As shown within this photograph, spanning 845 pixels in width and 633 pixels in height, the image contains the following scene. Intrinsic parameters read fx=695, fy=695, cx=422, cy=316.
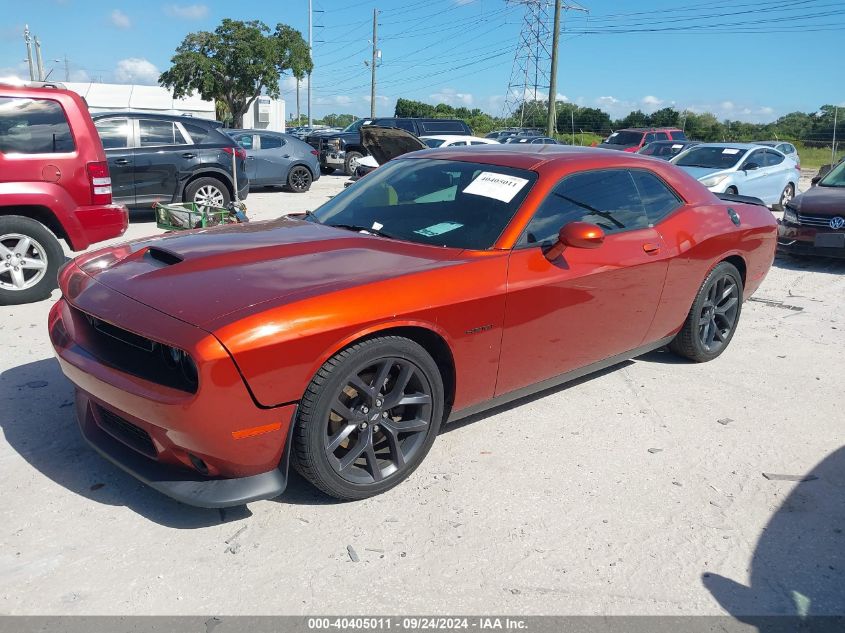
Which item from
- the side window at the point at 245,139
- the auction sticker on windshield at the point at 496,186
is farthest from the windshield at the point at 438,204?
the side window at the point at 245,139

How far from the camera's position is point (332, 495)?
3041 millimetres

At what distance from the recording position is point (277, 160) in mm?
15422

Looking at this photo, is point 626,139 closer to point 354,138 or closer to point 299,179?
point 354,138

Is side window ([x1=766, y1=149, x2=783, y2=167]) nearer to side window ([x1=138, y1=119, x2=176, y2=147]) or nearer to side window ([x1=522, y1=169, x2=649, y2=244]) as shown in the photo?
side window ([x1=522, y1=169, x2=649, y2=244])

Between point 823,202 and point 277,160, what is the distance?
10.8m

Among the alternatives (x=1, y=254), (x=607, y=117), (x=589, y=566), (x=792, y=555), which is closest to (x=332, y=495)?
(x=589, y=566)

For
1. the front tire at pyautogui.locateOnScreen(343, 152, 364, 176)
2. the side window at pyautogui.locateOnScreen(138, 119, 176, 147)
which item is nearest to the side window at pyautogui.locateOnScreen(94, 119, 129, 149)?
the side window at pyautogui.locateOnScreen(138, 119, 176, 147)

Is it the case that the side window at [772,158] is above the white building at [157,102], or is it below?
below

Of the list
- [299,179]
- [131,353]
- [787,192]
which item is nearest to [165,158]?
[299,179]

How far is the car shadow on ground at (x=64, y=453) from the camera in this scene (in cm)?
303

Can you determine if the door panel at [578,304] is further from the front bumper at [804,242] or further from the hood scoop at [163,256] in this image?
the front bumper at [804,242]

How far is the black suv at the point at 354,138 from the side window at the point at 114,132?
32.5 feet

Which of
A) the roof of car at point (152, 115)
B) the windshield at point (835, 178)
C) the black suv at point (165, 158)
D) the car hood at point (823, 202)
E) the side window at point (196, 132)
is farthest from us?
the side window at point (196, 132)

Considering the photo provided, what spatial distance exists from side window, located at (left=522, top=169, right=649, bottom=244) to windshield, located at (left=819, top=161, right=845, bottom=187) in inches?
265
